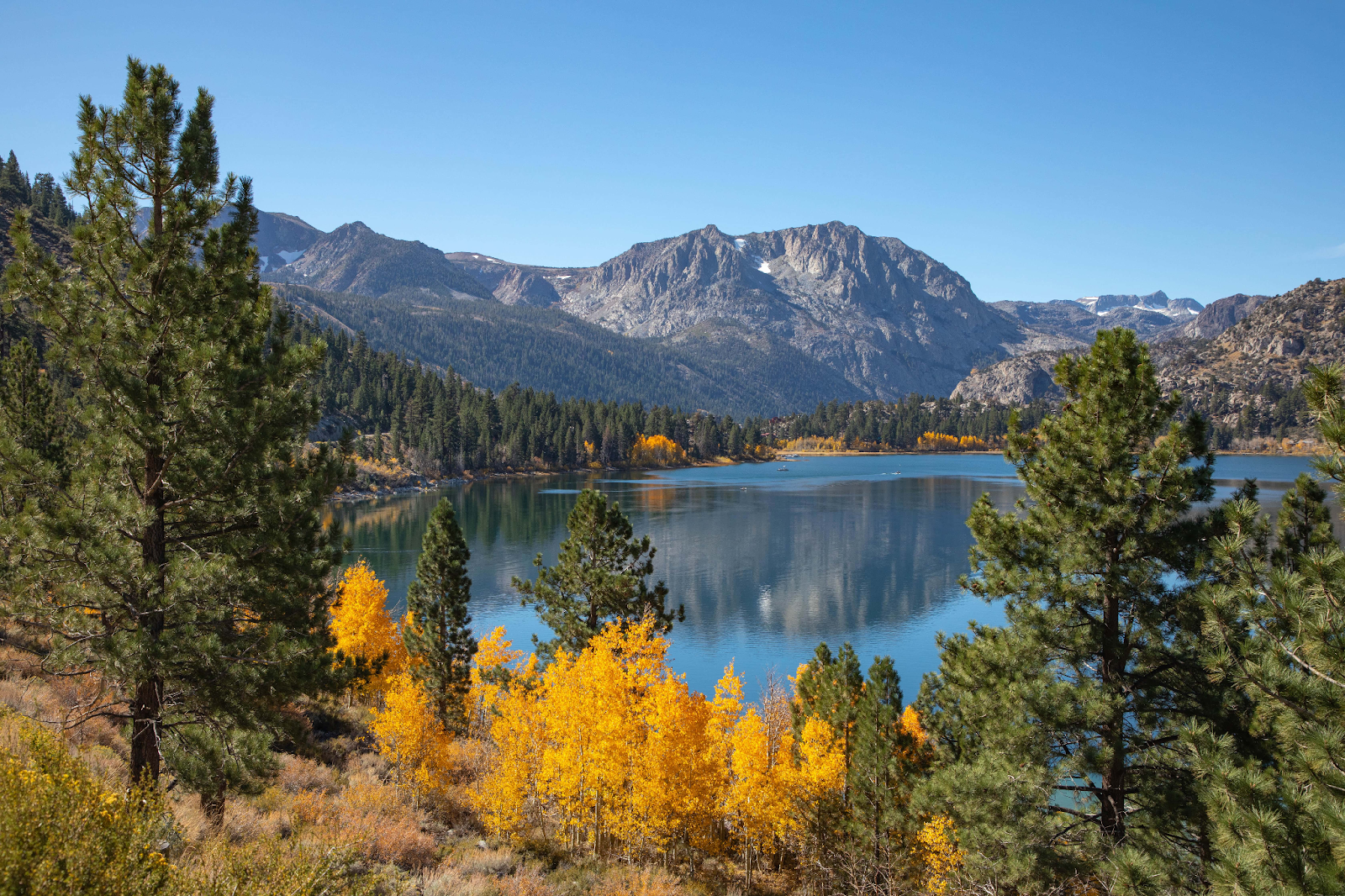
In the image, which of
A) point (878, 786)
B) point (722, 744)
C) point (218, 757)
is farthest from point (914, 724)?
point (218, 757)

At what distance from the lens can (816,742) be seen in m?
21.4

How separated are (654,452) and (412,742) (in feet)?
468

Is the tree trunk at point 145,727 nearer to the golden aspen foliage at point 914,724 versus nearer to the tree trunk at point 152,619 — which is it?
the tree trunk at point 152,619

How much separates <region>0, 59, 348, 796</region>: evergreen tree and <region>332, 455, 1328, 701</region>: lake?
2878cm

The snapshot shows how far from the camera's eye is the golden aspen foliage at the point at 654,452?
161625 mm

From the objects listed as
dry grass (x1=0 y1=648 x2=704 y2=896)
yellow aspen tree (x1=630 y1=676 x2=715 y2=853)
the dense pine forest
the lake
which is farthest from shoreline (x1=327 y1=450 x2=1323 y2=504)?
yellow aspen tree (x1=630 y1=676 x2=715 y2=853)

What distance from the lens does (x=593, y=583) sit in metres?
25.5

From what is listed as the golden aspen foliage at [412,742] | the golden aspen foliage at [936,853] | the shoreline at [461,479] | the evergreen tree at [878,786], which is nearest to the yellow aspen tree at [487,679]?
the golden aspen foliage at [412,742]

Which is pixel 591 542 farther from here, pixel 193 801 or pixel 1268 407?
pixel 1268 407

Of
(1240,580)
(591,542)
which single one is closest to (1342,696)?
(1240,580)

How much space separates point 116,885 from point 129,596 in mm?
5249

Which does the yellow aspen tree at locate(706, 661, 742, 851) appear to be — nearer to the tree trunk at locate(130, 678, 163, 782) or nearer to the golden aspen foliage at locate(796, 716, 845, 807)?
the golden aspen foliage at locate(796, 716, 845, 807)

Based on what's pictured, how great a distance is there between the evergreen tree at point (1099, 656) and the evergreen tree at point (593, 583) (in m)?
14.1

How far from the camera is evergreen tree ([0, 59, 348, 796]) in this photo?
30.0 ft
